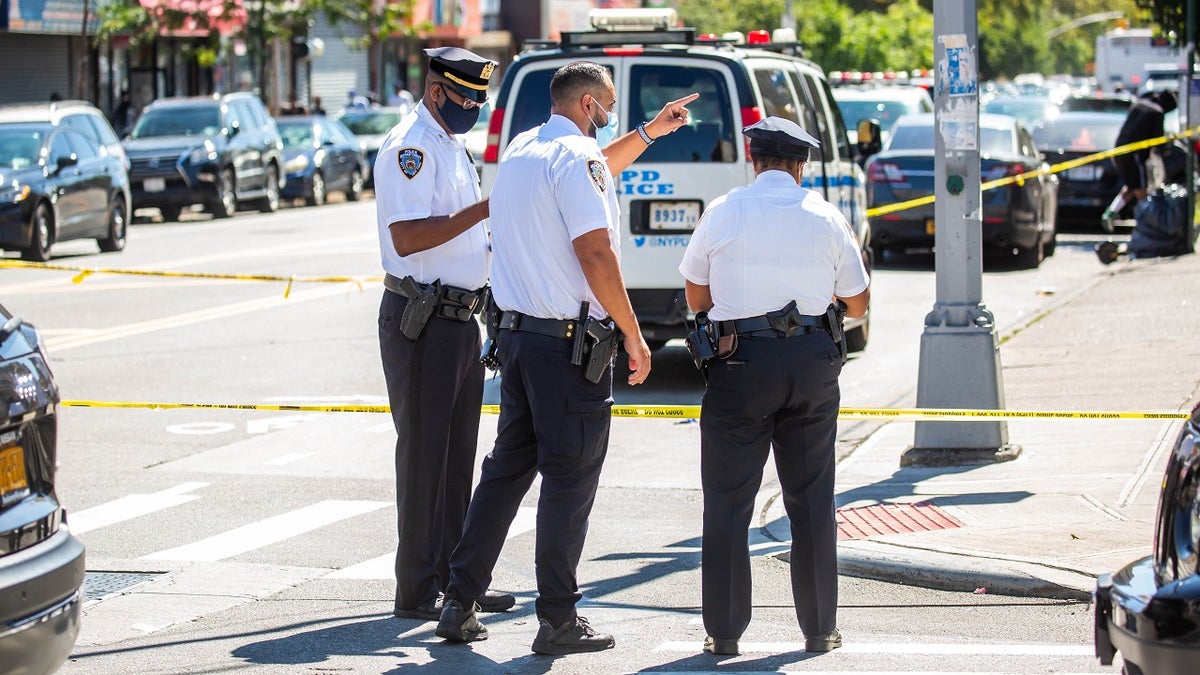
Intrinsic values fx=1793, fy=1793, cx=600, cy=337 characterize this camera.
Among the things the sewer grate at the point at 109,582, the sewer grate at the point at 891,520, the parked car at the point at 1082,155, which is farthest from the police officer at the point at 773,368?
the parked car at the point at 1082,155

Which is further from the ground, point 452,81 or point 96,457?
point 452,81

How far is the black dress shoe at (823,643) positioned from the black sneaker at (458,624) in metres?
1.12

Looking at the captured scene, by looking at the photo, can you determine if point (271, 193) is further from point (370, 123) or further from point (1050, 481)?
point (1050, 481)

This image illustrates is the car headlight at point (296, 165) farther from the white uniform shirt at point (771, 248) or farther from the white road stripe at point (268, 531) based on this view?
the white uniform shirt at point (771, 248)

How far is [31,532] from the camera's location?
4.61 m

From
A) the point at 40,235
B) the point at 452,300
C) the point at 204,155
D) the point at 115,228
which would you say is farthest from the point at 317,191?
the point at 452,300

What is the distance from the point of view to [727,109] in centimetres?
1131

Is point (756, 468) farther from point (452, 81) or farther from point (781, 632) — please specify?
point (452, 81)

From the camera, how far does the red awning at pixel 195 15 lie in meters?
37.2

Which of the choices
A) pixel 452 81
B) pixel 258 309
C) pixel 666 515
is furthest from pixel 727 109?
pixel 258 309

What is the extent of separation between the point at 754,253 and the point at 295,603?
2.23 m

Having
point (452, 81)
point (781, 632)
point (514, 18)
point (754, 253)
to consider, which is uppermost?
point (514, 18)

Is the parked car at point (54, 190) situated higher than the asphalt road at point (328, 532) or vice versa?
the parked car at point (54, 190)

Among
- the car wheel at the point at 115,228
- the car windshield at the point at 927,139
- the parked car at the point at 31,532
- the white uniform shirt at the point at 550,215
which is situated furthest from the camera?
the car wheel at the point at 115,228
